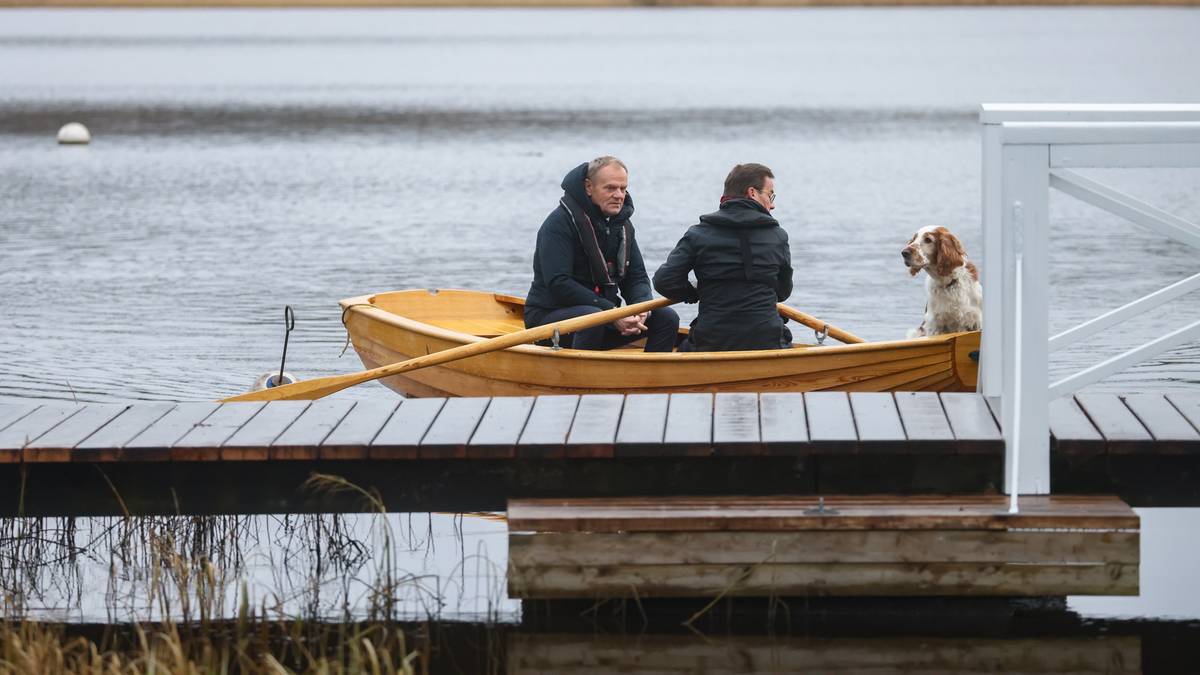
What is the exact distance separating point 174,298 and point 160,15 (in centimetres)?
17512

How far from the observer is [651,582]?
19.2 ft

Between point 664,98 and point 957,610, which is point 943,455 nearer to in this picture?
point 957,610

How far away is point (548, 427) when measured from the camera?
631 cm

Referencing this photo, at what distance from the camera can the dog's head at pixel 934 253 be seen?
7.72m

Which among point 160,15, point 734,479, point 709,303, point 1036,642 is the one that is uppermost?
point 160,15

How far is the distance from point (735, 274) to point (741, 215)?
0.28 meters

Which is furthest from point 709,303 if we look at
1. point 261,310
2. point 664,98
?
point 664,98

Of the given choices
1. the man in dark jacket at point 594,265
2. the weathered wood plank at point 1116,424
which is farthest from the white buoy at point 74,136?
the weathered wood plank at point 1116,424

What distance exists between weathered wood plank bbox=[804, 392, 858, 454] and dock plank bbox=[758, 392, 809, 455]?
0.09ft

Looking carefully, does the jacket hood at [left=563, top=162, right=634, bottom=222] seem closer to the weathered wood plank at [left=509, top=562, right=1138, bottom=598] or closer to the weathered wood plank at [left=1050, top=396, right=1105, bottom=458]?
the weathered wood plank at [left=1050, top=396, right=1105, bottom=458]

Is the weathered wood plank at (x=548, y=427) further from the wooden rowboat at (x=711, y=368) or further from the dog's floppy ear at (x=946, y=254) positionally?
the dog's floppy ear at (x=946, y=254)

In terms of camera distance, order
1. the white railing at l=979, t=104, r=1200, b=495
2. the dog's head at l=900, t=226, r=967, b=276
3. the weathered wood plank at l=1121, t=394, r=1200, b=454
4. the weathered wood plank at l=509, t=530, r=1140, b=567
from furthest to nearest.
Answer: the dog's head at l=900, t=226, r=967, b=276
the weathered wood plank at l=1121, t=394, r=1200, b=454
the weathered wood plank at l=509, t=530, r=1140, b=567
the white railing at l=979, t=104, r=1200, b=495

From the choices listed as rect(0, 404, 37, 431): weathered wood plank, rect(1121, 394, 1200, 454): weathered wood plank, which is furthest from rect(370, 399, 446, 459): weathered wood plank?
rect(1121, 394, 1200, 454): weathered wood plank

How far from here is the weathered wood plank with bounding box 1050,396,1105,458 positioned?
235 inches
